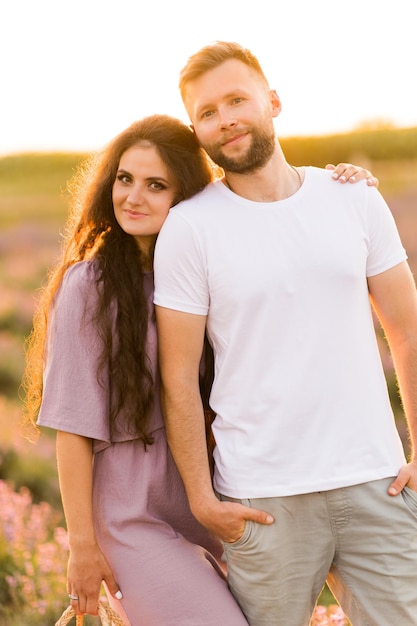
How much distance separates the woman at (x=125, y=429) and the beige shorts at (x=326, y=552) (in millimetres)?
134

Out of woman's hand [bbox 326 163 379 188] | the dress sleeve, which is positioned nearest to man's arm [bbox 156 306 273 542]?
the dress sleeve

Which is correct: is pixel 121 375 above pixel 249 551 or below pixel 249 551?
above

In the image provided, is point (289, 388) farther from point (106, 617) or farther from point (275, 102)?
point (275, 102)

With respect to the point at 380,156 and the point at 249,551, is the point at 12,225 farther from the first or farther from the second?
the point at 249,551

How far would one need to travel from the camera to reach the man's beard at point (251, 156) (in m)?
3.18

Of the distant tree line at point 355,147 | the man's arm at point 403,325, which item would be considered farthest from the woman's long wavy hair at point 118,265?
the distant tree line at point 355,147

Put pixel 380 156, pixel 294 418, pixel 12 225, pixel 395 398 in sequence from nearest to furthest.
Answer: pixel 294 418 → pixel 395 398 → pixel 12 225 → pixel 380 156

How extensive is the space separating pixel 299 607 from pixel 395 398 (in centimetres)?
520

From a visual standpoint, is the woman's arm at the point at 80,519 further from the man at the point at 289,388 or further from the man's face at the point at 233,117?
the man's face at the point at 233,117

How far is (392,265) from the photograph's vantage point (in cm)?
318

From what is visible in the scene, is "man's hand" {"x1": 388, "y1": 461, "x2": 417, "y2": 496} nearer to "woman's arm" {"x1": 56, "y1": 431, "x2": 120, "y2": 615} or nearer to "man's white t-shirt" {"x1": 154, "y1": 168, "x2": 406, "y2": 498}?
"man's white t-shirt" {"x1": 154, "y1": 168, "x2": 406, "y2": 498}

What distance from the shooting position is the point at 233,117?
3.19m

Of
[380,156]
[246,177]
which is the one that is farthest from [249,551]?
[380,156]

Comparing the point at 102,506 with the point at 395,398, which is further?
the point at 395,398
